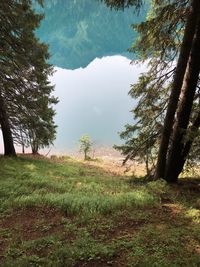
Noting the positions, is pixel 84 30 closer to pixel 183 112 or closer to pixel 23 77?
pixel 23 77

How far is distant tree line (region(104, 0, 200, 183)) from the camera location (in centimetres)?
757

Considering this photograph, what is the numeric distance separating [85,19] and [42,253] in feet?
427

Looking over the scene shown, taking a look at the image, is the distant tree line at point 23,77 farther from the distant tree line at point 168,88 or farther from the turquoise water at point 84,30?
the turquoise water at point 84,30

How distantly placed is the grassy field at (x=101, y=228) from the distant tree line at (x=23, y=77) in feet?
21.7

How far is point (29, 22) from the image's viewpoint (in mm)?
13078

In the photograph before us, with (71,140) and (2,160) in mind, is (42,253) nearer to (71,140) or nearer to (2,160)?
(2,160)

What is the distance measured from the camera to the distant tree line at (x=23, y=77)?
41.7ft

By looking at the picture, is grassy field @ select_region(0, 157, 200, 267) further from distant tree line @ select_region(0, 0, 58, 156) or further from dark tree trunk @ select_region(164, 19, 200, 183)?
distant tree line @ select_region(0, 0, 58, 156)

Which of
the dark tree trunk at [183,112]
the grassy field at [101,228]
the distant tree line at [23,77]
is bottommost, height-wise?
the grassy field at [101,228]

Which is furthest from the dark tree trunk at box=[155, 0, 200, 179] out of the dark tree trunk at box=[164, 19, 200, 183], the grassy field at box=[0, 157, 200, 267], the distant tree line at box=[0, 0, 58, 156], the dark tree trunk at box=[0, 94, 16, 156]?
the dark tree trunk at box=[0, 94, 16, 156]

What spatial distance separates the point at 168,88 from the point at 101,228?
5.48m

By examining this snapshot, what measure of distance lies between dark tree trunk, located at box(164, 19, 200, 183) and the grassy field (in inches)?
26.7

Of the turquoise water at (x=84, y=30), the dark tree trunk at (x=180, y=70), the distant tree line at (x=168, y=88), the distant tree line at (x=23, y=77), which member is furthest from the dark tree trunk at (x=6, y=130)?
the turquoise water at (x=84, y=30)

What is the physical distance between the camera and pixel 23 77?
1416 cm
